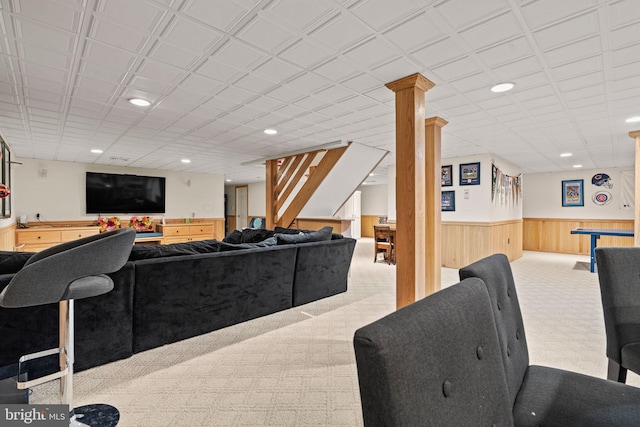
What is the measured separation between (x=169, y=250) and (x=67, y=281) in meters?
1.31

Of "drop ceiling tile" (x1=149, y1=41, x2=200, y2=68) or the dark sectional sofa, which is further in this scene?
"drop ceiling tile" (x1=149, y1=41, x2=200, y2=68)

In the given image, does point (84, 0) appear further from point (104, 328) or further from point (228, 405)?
point (228, 405)

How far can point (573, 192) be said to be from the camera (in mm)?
8398

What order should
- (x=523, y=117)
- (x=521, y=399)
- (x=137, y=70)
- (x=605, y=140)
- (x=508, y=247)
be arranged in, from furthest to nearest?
(x=508, y=247)
(x=605, y=140)
(x=523, y=117)
(x=137, y=70)
(x=521, y=399)

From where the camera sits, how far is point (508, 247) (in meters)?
6.97

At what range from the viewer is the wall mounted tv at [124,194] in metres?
7.50

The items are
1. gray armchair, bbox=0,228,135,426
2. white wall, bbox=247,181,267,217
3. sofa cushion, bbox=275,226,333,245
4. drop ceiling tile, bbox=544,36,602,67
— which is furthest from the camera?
white wall, bbox=247,181,267,217

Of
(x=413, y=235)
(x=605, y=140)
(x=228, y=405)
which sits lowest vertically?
(x=228, y=405)

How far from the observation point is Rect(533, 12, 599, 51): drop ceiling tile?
192cm

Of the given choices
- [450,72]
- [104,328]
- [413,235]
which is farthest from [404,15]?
[104,328]

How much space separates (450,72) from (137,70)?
8.47 feet

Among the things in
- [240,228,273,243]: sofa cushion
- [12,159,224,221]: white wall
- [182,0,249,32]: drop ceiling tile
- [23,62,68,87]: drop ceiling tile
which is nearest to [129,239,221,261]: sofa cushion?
[23,62,68,87]: drop ceiling tile

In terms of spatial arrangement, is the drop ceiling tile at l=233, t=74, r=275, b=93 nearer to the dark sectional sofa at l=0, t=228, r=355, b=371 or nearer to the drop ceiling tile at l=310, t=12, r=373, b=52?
the drop ceiling tile at l=310, t=12, r=373, b=52

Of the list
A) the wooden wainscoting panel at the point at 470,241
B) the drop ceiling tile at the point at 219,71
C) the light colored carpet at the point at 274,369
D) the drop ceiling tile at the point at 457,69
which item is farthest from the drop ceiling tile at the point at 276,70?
the wooden wainscoting panel at the point at 470,241
